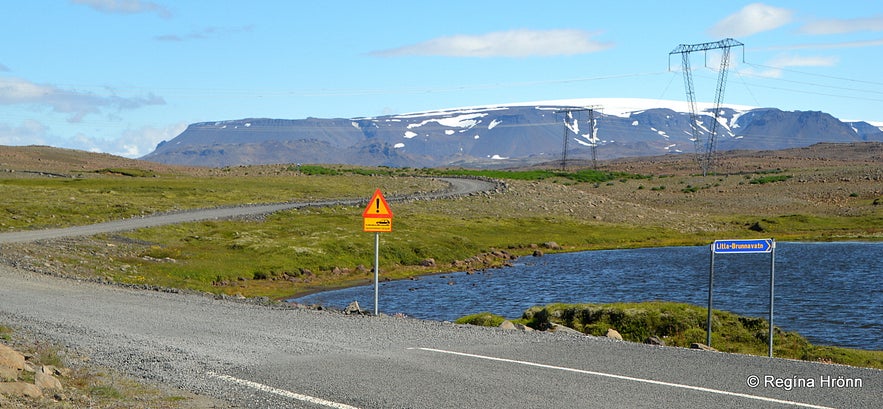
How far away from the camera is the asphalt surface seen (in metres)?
15.4

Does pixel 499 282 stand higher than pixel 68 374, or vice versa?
pixel 68 374

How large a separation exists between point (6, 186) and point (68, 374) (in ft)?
270

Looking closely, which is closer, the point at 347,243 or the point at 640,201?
the point at 347,243

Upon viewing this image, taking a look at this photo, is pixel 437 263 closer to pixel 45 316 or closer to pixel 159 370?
pixel 45 316

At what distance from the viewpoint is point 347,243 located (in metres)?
62.3

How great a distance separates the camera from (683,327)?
95.9 feet

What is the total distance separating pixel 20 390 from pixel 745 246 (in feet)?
57.0

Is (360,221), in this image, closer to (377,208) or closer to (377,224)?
(377,224)

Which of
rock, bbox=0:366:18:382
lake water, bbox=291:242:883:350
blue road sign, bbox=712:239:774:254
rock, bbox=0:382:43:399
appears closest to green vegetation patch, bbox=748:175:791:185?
lake water, bbox=291:242:883:350

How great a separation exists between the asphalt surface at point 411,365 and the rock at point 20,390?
9.16 ft

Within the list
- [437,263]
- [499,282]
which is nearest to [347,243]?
[437,263]

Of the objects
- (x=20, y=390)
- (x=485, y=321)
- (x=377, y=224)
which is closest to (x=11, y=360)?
(x=20, y=390)

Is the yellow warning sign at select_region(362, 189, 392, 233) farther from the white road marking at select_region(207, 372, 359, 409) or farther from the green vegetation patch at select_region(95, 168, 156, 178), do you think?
the green vegetation patch at select_region(95, 168, 156, 178)

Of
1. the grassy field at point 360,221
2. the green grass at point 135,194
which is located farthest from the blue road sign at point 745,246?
the green grass at point 135,194
